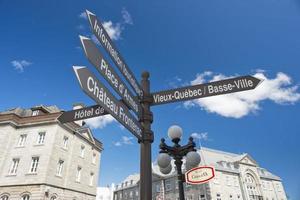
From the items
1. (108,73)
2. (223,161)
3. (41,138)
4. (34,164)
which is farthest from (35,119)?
(223,161)

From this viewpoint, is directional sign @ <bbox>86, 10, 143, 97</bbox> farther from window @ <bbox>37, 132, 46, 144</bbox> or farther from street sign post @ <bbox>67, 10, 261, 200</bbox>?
window @ <bbox>37, 132, 46, 144</bbox>

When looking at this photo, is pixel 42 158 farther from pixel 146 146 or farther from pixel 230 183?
pixel 230 183

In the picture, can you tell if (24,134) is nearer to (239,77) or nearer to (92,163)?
(92,163)

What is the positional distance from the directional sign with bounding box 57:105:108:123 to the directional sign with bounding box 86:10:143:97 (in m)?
0.66

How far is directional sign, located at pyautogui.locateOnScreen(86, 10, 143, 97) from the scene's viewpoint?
9.99ft

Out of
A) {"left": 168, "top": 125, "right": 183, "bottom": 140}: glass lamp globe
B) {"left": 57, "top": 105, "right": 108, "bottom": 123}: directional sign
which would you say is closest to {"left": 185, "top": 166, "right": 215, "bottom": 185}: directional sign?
{"left": 168, "top": 125, "right": 183, "bottom": 140}: glass lamp globe

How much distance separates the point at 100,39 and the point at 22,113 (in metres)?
28.9

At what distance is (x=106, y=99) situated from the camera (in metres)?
3.00

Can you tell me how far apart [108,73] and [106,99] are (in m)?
0.38

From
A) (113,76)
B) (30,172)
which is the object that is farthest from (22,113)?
(113,76)

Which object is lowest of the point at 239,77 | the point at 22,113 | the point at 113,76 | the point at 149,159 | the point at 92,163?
the point at 149,159

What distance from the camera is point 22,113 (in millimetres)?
27906

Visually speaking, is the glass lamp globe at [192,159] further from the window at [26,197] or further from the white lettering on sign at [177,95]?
the window at [26,197]

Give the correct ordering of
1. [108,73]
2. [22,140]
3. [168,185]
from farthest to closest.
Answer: [168,185]
[22,140]
[108,73]
